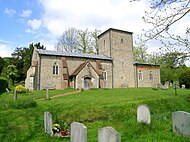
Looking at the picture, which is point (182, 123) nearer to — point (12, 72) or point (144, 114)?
point (144, 114)

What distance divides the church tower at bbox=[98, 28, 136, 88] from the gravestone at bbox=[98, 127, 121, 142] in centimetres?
3427

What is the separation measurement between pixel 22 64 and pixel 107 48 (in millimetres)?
27438

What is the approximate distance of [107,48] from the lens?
134 ft

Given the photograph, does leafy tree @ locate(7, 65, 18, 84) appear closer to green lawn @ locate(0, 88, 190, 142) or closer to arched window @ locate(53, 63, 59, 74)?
arched window @ locate(53, 63, 59, 74)

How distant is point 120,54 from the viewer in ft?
134

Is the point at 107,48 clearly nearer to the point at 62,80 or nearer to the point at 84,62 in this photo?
the point at 84,62

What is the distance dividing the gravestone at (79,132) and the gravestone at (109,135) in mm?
585

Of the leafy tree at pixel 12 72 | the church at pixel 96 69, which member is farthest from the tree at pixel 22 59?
the church at pixel 96 69

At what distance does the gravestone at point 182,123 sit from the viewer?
6.49 m

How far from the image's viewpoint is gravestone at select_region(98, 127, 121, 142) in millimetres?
4064

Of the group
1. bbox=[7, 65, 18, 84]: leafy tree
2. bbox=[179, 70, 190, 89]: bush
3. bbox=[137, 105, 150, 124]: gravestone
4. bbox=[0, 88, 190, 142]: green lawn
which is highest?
bbox=[7, 65, 18, 84]: leafy tree

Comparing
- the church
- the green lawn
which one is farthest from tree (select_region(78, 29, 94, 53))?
the green lawn

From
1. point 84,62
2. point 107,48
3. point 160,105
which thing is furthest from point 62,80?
point 160,105

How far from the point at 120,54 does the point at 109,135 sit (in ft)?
122
